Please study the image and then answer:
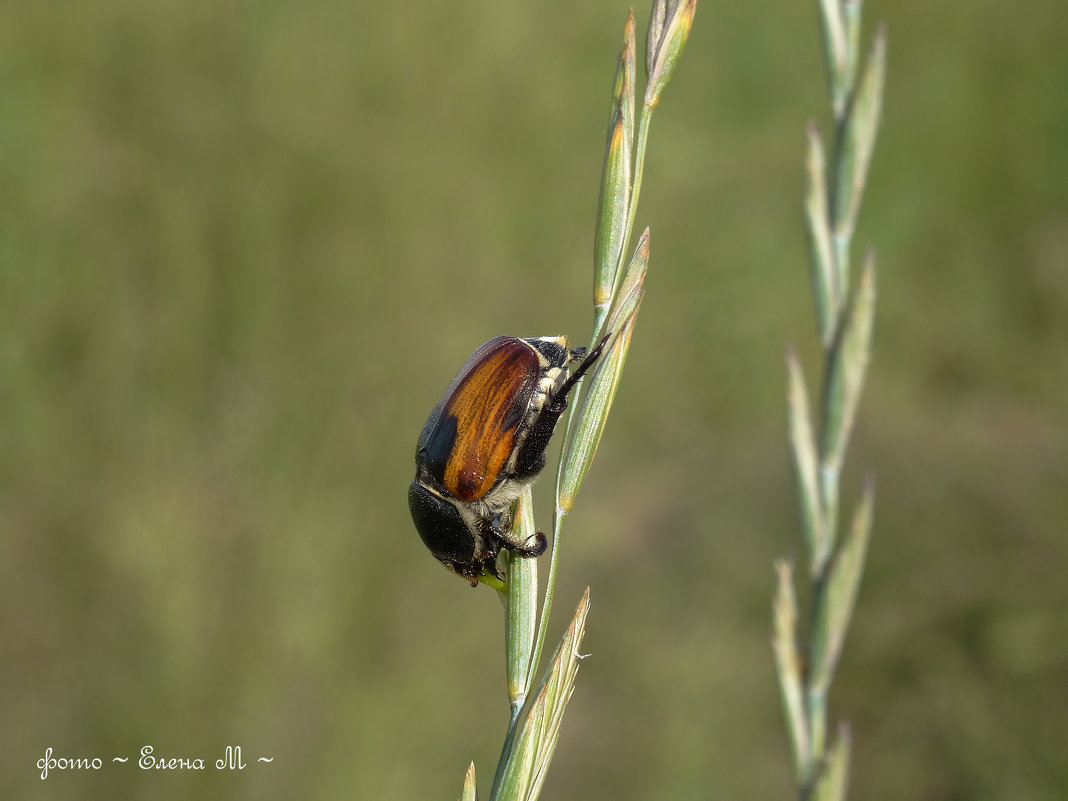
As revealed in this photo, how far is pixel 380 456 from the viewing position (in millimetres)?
4074

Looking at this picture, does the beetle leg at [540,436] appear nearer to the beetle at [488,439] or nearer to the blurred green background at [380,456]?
the beetle at [488,439]

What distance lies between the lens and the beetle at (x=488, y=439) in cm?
179

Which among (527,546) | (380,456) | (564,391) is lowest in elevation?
(380,456)

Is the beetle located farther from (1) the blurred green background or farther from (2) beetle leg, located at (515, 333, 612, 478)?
(1) the blurred green background

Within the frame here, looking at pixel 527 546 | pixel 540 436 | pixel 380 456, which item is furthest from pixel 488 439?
pixel 380 456

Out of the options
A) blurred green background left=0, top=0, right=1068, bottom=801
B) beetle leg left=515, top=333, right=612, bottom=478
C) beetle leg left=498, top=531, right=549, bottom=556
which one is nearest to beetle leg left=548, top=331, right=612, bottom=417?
beetle leg left=515, top=333, right=612, bottom=478

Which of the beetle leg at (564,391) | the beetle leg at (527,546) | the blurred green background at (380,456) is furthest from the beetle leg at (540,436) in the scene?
the blurred green background at (380,456)

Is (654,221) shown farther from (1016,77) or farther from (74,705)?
(74,705)

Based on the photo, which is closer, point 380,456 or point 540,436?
point 540,436

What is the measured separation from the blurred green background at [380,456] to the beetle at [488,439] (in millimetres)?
1997

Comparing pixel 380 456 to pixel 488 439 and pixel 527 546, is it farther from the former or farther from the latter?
pixel 527 546

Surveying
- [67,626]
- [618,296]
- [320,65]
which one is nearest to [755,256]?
[320,65]

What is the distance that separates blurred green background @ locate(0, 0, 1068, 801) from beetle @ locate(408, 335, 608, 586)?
6.55 feet

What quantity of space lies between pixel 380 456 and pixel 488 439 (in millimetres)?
2366
